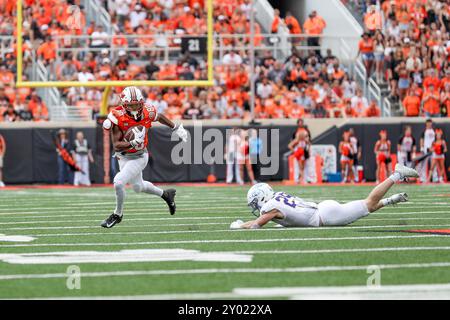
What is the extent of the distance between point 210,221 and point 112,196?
660 cm

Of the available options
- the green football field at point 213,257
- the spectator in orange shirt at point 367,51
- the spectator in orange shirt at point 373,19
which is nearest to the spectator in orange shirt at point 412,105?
the spectator in orange shirt at point 367,51

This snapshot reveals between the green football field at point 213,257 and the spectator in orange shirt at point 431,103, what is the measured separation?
12708mm

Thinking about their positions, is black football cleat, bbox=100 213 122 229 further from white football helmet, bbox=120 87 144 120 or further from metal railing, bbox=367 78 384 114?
metal railing, bbox=367 78 384 114

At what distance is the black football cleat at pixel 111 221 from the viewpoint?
40.7ft

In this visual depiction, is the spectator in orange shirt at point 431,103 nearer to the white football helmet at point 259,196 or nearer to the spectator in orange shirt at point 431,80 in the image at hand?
the spectator in orange shirt at point 431,80

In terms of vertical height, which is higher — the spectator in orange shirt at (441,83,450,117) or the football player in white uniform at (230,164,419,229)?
the spectator in orange shirt at (441,83,450,117)

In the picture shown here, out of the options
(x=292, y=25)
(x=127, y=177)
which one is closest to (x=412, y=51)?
(x=292, y=25)

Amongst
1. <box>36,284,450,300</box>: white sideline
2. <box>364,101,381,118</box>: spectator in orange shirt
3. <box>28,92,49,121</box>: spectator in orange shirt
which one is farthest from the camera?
<box>364,101,381,118</box>: spectator in orange shirt

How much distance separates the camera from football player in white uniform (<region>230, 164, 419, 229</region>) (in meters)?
11.3

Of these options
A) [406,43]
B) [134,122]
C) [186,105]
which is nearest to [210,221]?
[134,122]

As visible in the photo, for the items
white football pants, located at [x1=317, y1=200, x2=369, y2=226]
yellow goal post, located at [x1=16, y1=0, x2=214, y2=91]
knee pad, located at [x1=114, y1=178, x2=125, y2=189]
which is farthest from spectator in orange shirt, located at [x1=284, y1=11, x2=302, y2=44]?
white football pants, located at [x1=317, y1=200, x2=369, y2=226]

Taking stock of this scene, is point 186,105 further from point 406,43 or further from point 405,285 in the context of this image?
point 405,285

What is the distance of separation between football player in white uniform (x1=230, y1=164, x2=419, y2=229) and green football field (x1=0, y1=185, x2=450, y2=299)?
14cm

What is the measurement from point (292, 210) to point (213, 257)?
2368 millimetres
